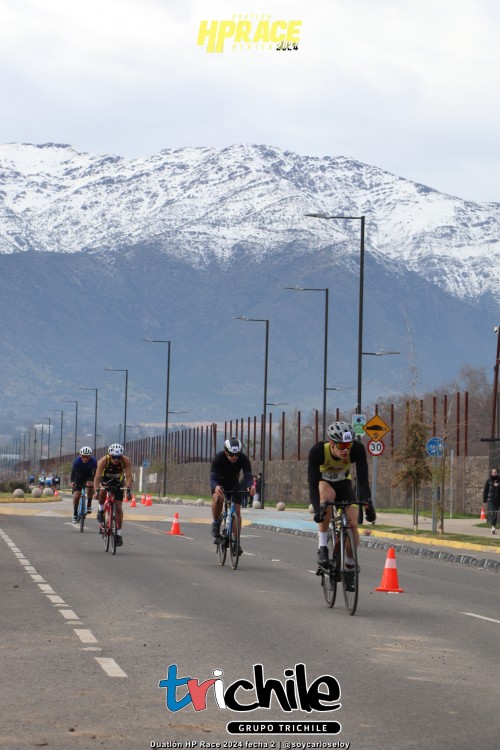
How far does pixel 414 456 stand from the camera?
42000mm

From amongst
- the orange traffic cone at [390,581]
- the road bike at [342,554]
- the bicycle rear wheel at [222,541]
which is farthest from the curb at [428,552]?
the road bike at [342,554]

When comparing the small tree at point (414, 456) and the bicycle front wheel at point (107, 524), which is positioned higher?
the small tree at point (414, 456)

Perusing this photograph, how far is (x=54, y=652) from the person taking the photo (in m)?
13.2

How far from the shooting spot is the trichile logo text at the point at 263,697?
9.70m

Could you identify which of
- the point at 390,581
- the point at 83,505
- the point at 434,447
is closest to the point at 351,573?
the point at 390,581

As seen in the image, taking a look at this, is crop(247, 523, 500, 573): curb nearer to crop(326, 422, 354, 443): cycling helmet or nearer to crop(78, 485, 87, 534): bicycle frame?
crop(78, 485, 87, 534): bicycle frame

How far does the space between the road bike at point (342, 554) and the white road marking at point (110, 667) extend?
469 centimetres

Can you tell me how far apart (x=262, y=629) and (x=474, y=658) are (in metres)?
2.51

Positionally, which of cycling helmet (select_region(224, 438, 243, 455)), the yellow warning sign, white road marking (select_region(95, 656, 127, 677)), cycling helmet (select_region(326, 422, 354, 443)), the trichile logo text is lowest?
white road marking (select_region(95, 656, 127, 677))

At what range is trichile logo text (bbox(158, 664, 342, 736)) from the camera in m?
9.70

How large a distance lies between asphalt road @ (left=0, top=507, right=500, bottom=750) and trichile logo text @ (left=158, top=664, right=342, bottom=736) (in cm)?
6

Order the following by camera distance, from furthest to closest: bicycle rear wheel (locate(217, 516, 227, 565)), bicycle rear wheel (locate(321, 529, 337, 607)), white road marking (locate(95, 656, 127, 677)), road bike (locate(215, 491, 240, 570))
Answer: bicycle rear wheel (locate(217, 516, 227, 565))
road bike (locate(215, 491, 240, 570))
bicycle rear wheel (locate(321, 529, 337, 607))
white road marking (locate(95, 656, 127, 677))

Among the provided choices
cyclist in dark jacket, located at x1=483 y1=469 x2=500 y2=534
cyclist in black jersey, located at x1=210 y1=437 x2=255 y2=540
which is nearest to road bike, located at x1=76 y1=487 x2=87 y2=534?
cyclist in dark jacket, located at x1=483 y1=469 x2=500 y2=534

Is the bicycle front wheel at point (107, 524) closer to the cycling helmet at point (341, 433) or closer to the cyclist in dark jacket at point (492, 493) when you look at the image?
the cycling helmet at point (341, 433)
